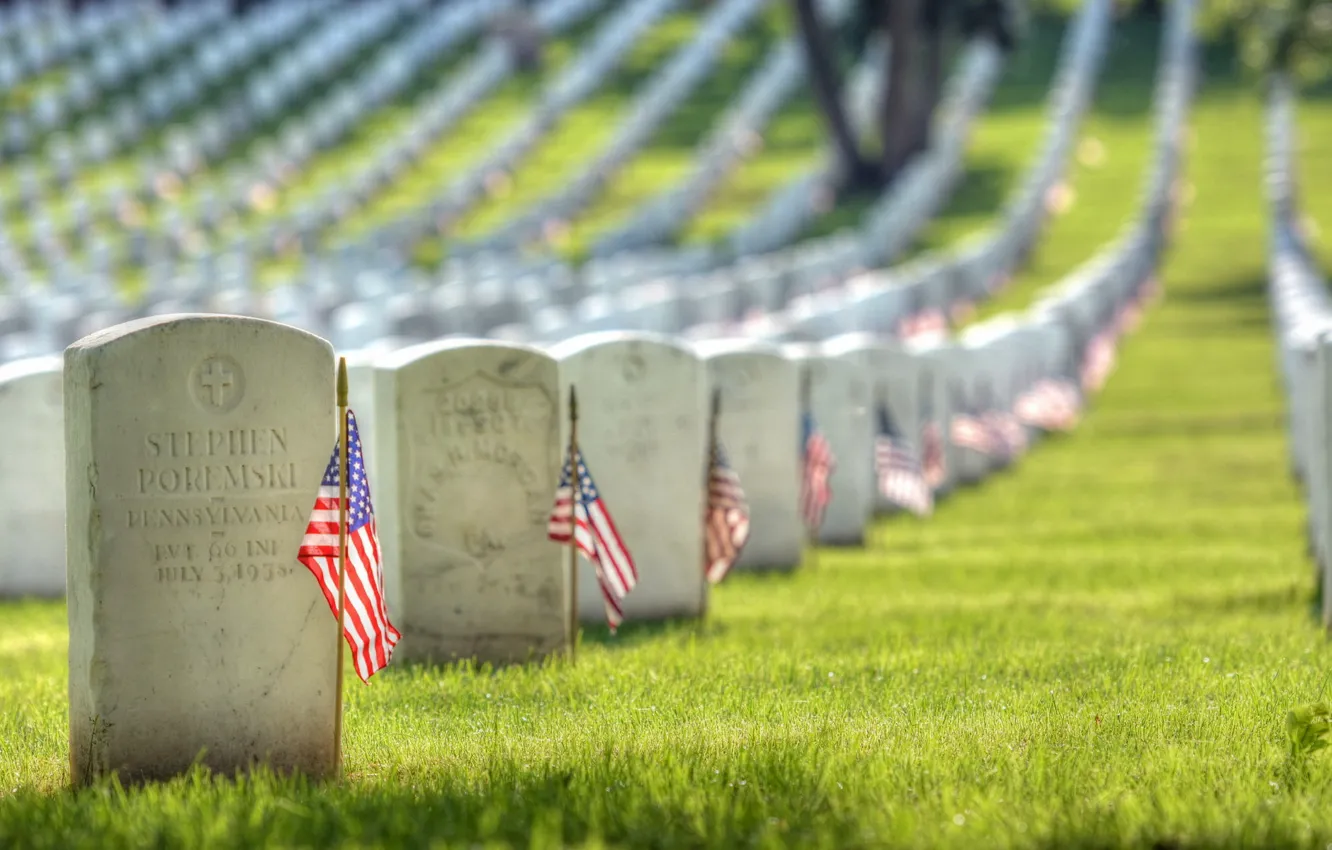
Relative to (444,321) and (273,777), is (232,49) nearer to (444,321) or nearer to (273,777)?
(444,321)

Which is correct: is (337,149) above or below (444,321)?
above

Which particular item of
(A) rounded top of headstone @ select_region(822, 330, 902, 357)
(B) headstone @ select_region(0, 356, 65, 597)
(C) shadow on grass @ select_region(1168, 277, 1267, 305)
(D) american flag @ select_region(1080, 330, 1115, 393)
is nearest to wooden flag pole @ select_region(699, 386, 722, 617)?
(B) headstone @ select_region(0, 356, 65, 597)

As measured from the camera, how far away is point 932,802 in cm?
748

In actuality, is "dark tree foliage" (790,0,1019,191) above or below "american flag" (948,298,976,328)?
above

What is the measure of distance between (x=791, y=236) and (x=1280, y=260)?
13674 millimetres

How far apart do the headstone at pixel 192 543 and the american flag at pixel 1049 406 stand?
20179mm

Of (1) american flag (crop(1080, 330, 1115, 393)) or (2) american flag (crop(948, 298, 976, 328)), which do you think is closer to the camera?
(1) american flag (crop(1080, 330, 1115, 393))

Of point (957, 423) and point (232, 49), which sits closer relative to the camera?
point (957, 423)

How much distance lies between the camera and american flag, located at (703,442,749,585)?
13.8m

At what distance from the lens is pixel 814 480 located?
A: 16.9 meters

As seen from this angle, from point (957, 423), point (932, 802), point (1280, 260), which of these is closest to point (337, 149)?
point (1280, 260)

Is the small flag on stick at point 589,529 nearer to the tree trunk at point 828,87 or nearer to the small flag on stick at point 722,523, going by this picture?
the small flag on stick at point 722,523

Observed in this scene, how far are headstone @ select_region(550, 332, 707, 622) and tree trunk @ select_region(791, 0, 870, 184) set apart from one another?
4310cm

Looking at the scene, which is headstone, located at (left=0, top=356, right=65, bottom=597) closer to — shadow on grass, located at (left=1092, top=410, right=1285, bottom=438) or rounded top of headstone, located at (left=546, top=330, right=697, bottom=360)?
rounded top of headstone, located at (left=546, top=330, right=697, bottom=360)
